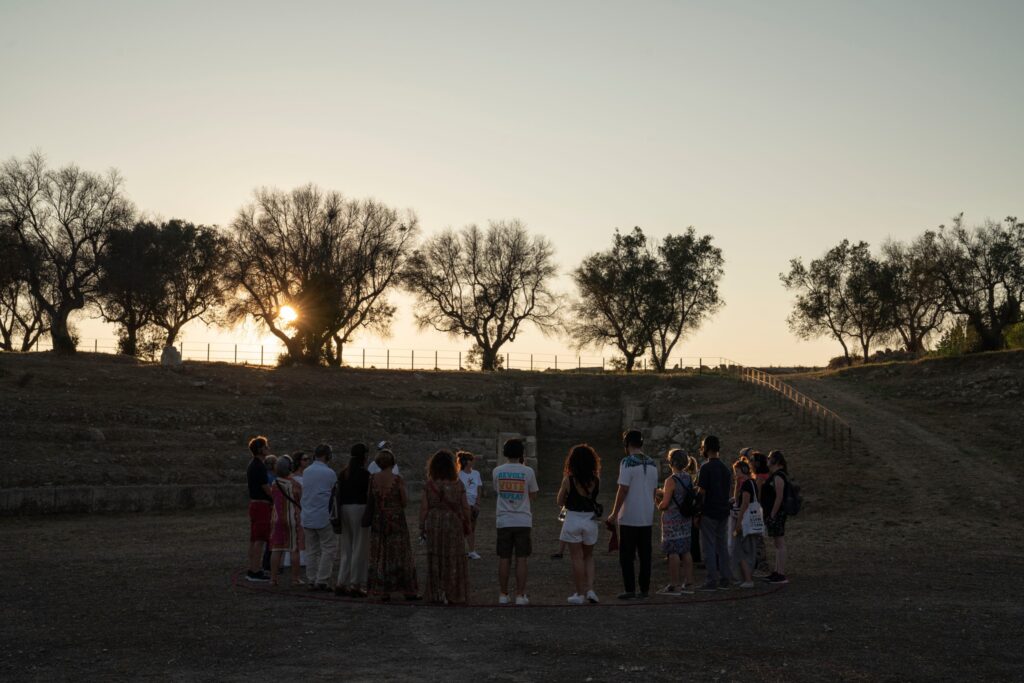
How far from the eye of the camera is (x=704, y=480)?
14391 mm

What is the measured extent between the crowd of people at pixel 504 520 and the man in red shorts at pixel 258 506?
0.06 feet

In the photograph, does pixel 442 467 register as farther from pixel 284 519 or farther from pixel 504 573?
pixel 284 519

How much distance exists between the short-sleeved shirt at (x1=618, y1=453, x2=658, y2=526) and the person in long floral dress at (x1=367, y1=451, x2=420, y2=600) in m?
2.78

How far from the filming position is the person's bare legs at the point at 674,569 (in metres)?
13.8

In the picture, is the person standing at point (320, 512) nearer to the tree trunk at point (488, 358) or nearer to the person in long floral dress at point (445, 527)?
the person in long floral dress at point (445, 527)

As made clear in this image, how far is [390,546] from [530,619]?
2285 mm

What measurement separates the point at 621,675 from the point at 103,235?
2180 inches

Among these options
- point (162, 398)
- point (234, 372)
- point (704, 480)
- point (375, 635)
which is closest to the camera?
point (375, 635)

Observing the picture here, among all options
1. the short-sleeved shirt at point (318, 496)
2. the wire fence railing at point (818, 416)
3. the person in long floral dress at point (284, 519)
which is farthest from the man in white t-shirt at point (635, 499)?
the wire fence railing at point (818, 416)

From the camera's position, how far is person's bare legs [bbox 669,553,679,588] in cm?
1381

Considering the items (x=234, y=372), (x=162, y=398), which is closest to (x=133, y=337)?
(x=234, y=372)

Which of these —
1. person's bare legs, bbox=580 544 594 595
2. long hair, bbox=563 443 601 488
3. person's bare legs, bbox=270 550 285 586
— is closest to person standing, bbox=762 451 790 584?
person's bare legs, bbox=580 544 594 595

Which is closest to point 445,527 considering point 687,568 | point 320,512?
point 320,512

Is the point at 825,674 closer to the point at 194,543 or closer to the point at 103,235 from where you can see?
the point at 194,543
